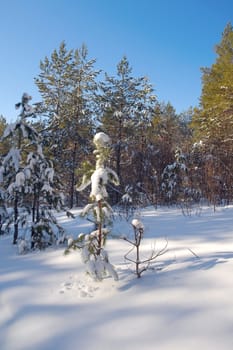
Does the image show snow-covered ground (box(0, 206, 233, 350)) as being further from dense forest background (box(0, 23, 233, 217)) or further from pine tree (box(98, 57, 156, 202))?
pine tree (box(98, 57, 156, 202))

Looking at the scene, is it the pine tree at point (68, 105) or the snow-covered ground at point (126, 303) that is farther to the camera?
the pine tree at point (68, 105)

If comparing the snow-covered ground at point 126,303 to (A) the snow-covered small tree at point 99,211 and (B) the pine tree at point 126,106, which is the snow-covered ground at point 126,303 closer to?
(A) the snow-covered small tree at point 99,211

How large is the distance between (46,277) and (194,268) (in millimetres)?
1906

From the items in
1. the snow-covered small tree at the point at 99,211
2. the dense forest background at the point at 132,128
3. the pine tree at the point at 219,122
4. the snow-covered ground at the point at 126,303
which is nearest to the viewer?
the snow-covered ground at the point at 126,303

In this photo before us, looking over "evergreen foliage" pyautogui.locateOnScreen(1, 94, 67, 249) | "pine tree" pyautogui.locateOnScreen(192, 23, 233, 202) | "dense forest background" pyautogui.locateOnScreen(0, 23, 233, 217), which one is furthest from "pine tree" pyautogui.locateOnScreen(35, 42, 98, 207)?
"evergreen foliage" pyautogui.locateOnScreen(1, 94, 67, 249)

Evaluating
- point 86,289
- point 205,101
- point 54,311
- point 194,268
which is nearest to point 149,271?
point 194,268

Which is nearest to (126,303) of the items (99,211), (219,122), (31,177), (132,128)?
(99,211)

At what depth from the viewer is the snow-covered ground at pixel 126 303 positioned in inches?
92.2

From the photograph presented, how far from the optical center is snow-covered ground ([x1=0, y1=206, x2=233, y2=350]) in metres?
2.34

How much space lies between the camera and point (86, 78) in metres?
17.1

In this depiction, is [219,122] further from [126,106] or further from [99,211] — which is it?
[99,211]

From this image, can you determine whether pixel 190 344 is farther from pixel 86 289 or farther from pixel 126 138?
pixel 126 138

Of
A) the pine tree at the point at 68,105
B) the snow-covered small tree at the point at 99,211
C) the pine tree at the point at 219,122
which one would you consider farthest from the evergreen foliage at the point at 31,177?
the pine tree at the point at 68,105

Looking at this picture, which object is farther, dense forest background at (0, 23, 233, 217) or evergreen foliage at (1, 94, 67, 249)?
dense forest background at (0, 23, 233, 217)
